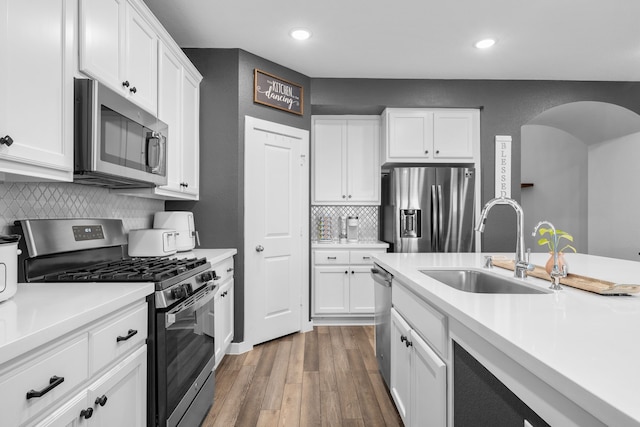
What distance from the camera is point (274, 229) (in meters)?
3.39

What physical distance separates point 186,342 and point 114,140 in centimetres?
105

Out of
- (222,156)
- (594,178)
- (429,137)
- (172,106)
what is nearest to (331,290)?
(222,156)

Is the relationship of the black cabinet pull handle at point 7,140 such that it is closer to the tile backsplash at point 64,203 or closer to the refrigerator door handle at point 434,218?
the tile backsplash at point 64,203

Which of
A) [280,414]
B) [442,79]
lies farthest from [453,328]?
[442,79]

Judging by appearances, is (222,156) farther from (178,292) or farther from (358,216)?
(358,216)

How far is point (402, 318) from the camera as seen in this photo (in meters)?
1.88

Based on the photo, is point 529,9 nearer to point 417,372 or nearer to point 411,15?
point 411,15

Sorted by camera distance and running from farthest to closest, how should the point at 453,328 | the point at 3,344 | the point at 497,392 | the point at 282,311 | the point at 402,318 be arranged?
the point at 282,311
the point at 402,318
the point at 453,328
the point at 497,392
the point at 3,344

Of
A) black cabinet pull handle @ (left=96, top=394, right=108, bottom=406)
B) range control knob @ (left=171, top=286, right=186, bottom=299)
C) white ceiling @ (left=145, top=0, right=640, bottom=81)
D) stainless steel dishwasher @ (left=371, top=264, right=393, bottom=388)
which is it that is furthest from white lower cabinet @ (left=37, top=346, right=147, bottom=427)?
white ceiling @ (left=145, top=0, right=640, bottom=81)

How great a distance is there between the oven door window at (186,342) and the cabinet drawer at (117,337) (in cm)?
11

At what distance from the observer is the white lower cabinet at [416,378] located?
1312 millimetres

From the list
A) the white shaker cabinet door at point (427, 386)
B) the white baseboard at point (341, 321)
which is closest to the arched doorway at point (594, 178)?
the white baseboard at point (341, 321)

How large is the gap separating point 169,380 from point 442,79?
12.5ft

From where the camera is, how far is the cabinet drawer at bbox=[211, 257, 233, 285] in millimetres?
2623
